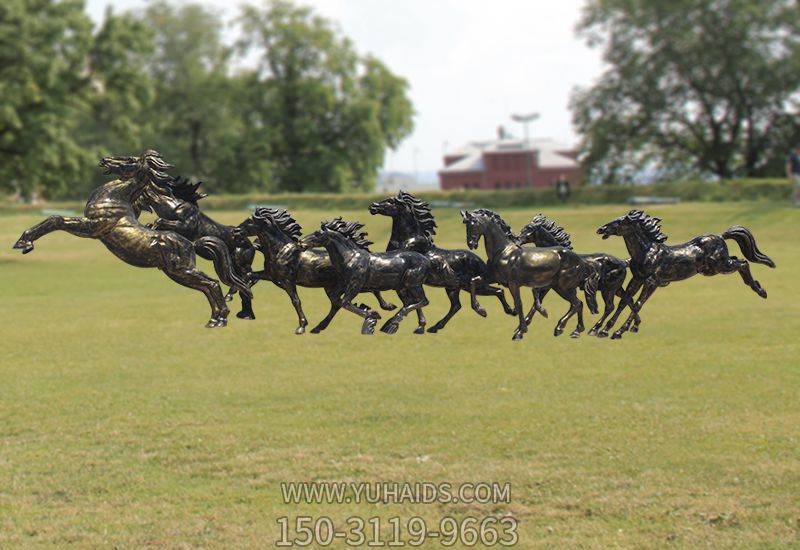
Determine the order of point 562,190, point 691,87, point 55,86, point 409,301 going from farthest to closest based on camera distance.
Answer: point 691,87 < point 562,190 < point 55,86 < point 409,301

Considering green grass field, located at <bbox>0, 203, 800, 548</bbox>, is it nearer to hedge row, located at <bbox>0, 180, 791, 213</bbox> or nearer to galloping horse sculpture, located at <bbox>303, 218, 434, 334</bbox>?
galloping horse sculpture, located at <bbox>303, 218, 434, 334</bbox>

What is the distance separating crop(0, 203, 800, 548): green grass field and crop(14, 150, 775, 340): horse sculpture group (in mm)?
16427

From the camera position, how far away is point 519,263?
13.1 ft

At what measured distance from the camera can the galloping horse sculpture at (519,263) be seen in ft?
13.0

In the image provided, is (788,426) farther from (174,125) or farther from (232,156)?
(174,125)

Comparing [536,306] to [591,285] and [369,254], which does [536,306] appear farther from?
[369,254]

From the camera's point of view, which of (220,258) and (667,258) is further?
(667,258)

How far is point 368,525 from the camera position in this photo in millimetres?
25422

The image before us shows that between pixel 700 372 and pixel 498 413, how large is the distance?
27.7 ft

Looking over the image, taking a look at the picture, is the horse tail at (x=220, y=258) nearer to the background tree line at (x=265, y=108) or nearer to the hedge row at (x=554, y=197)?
the hedge row at (x=554, y=197)

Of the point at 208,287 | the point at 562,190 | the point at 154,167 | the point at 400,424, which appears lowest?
the point at 400,424

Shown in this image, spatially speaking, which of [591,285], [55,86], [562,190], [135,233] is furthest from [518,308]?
[562,190]

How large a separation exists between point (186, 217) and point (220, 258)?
7.7 inches

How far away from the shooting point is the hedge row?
7238 cm
